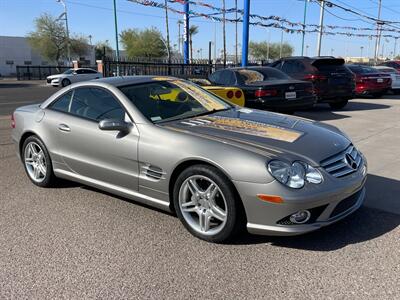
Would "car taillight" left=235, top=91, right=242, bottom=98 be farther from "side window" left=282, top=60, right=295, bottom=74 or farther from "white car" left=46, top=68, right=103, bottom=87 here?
"white car" left=46, top=68, right=103, bottom=87

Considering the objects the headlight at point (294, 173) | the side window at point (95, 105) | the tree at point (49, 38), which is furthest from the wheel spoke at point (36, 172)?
the tree at point (49, 38)

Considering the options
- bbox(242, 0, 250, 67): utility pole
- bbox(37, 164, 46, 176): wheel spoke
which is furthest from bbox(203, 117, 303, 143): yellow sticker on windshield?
bbox(242, 0, 250, 67): utility pole

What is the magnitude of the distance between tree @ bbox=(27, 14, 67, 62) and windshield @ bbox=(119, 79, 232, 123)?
6692 cm

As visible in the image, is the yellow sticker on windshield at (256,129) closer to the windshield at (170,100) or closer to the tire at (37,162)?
the windshield at (170,100)

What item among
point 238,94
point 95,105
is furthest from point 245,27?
point 95,105

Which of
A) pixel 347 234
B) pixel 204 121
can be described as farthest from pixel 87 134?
pixel 347 234

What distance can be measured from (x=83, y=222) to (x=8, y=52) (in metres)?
78.9

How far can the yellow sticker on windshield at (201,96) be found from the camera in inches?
193

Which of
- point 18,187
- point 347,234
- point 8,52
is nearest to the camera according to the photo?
point 347,234

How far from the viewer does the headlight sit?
3357 millimetres

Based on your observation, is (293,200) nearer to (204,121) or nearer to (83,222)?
(204,121)

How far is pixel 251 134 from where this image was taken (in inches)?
151

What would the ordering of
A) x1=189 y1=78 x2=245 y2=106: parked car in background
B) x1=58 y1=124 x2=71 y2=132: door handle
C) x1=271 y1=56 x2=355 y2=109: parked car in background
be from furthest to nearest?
x1=271 y1=56 x2=355 y2=109: parked car in background < x1=189 y1=78 x2=245 y2=106: parked car in background < x1=58 y1=124 x2=71 y2=132: door handle

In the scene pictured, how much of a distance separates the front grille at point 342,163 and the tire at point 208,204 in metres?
0.82
